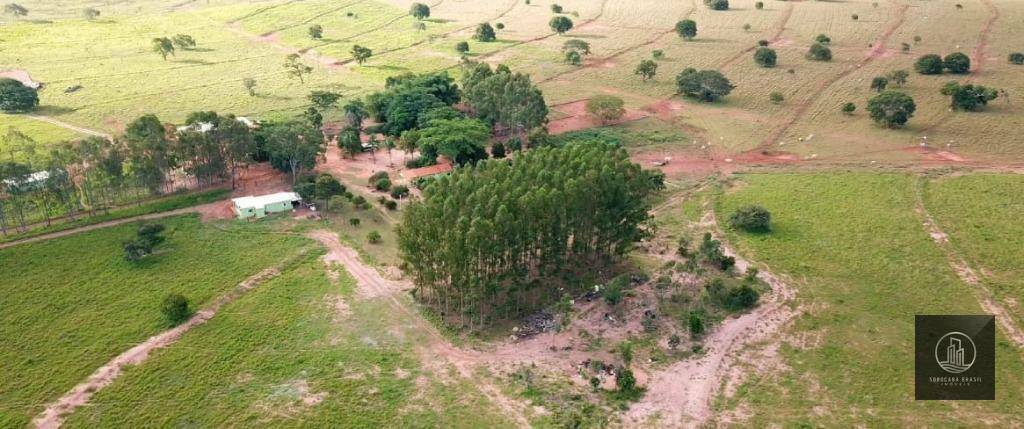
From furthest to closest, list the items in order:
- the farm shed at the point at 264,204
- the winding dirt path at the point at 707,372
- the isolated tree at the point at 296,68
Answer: the isolated tree at the point at 296,68, the farm shed at the point at 264,204, the winding dirt path at the point at 707,372

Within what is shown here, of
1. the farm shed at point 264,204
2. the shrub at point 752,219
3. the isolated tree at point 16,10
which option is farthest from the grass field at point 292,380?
the isolated tree at point 16,10

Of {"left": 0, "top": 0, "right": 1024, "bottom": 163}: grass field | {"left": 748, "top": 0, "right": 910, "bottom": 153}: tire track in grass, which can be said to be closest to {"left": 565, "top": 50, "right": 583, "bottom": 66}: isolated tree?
{"left": 0, "top": 0, "right": 1024, "bottom": 163}: grass field

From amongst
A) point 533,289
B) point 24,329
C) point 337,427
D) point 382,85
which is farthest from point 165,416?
point 382,85

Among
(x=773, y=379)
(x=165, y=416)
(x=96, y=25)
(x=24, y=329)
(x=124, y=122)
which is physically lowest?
(x=773, y=379)

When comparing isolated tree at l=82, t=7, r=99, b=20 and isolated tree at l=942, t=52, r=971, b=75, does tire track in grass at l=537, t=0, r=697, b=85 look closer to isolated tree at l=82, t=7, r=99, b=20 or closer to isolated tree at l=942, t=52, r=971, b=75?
isolated tree at l=942, t=52, r=971, b=75

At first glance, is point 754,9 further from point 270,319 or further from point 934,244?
point 270,319

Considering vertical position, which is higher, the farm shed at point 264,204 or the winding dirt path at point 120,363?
the farm shed at point 264,204

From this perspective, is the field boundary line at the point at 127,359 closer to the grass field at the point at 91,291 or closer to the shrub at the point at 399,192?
the grass field at the point at 91,291
